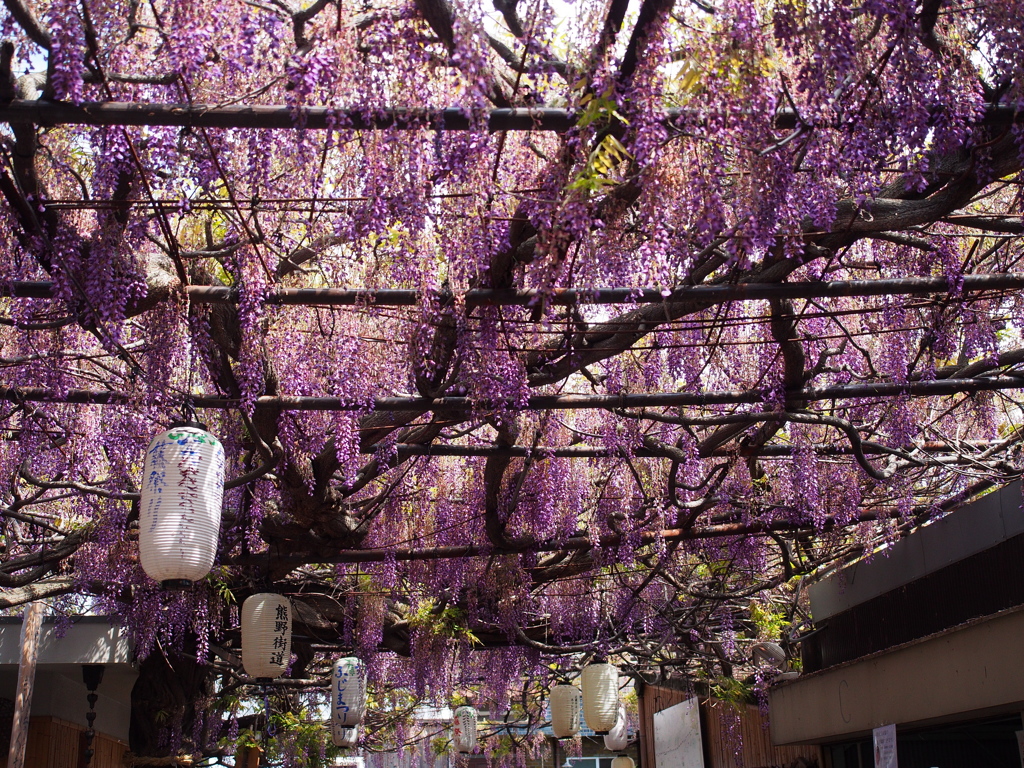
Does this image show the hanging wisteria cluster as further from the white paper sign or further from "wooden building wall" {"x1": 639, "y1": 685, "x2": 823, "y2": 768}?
"wooden building wall" {"x1": 639, "y1": 685, "x2": 823, "y2": 768}

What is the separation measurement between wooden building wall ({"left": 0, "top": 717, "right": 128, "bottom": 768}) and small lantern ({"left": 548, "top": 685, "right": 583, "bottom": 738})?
13.4 feet

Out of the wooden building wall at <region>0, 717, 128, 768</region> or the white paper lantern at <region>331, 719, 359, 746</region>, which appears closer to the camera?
the wooden building wall at <region>0, 717, 128, 768</region>

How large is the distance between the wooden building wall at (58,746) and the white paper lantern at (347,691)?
222 cm

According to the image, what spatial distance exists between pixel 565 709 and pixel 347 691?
2.28m

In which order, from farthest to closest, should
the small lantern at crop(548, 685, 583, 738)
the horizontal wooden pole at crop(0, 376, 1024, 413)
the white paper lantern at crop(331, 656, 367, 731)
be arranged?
the small lantern at crop(548, 685, 583, 738) → the white paper lantern at crop(331, 656, 367, 731) → the horizontal wooden pole at crop(0, 376, 1024, 413)

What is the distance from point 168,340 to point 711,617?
253 inches

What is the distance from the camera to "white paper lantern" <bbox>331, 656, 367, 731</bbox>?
315 inches

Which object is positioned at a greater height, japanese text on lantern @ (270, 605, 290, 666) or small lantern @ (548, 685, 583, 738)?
japanese text on lantern @ (270, 605, 290, 666)

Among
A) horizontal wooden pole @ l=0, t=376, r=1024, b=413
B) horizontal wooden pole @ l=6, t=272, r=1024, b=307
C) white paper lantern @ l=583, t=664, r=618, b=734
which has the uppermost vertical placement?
horizontal wooden pole @ l=6, t=272, r=1024, b=307

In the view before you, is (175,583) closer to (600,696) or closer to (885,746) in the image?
(885,746)

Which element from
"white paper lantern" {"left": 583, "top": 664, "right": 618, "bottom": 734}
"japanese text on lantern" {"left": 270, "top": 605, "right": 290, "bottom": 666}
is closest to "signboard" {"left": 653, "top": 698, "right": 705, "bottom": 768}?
"white paper lantern" {"left": 583, "top": 664, "right": 618, "bottom": 734}

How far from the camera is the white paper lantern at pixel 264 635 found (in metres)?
6.56

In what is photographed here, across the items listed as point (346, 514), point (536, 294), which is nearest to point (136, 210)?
point (536, 294)

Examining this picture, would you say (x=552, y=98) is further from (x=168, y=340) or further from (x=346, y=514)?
(x=346, y=514)
